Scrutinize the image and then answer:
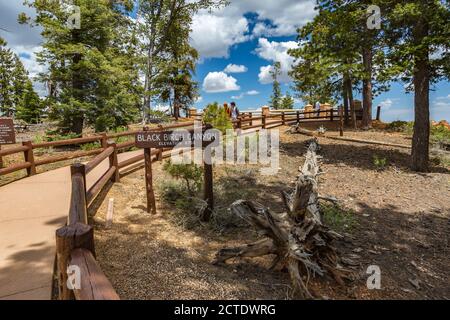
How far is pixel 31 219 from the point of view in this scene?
536cm

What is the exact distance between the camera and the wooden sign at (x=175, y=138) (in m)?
6.22

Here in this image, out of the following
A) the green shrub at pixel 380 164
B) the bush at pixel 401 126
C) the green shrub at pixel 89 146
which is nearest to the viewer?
the green shrub at pixel 380 164

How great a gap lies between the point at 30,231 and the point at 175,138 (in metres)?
2.98

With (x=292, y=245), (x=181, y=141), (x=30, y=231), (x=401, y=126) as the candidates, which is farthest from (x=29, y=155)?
(x=401, y=126)

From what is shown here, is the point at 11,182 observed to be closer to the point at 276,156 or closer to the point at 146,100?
the point at 276,156

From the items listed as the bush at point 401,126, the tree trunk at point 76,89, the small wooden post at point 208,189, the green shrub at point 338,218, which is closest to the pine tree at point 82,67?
the tree trunk at point 76,89

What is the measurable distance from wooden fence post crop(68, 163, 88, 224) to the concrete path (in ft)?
2.76

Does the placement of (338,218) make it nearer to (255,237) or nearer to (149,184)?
(255,237)

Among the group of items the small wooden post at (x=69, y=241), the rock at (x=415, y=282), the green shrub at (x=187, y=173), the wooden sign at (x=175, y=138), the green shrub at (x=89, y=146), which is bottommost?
the rock at (x=415, y=282)

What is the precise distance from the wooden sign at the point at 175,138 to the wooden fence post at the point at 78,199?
200 centimetres

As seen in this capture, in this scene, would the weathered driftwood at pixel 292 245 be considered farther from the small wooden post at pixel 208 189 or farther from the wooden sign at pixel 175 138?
the wooden sign at pixel 175 138

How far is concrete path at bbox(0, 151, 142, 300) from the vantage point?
11.3 feet

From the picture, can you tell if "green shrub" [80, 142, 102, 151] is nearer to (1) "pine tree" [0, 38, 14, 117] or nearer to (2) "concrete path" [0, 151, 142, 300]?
(2) "concrete path" [0, 151, 142, 300]

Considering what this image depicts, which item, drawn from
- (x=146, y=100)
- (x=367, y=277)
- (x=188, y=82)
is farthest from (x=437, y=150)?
(x=188, y=82)
